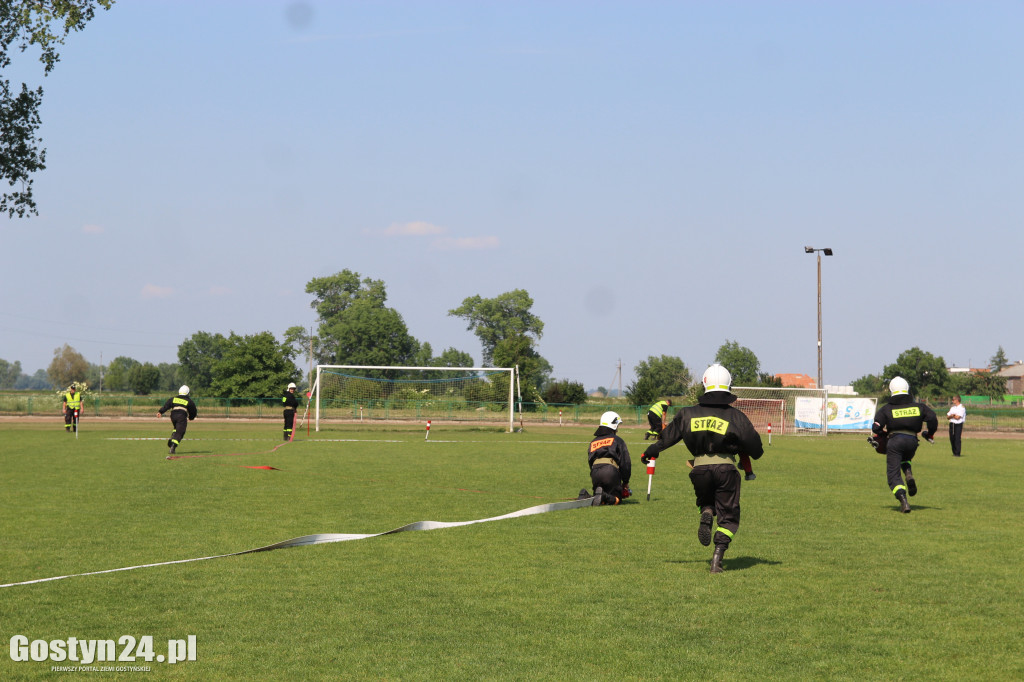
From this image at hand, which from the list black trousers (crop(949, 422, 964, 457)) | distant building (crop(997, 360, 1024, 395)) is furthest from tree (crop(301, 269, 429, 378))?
distant building (crop(997, 360, 1024, 395))

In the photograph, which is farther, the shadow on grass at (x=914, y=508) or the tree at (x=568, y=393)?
the tree at (x=568, y=393)

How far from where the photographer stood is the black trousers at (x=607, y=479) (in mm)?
14766

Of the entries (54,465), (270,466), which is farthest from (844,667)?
(54,465)

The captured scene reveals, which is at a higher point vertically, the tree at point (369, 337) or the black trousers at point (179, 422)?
the tree at point (369, 337)

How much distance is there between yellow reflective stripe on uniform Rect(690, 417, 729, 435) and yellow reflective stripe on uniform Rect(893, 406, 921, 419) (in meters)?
7.45

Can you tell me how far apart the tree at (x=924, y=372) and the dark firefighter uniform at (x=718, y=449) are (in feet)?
296

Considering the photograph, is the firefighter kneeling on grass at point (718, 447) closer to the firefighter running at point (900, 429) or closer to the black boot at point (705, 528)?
the black boot at point (705, 528)

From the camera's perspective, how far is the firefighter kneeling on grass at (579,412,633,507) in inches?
582

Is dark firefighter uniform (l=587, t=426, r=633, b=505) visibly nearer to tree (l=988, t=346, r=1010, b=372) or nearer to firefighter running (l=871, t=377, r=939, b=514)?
firefighter running (l=871, t=377, r=939, b=514)

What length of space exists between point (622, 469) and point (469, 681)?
964 cm

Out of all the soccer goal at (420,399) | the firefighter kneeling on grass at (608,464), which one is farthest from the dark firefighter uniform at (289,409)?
the firefighter kneeling on grass at (608,464)

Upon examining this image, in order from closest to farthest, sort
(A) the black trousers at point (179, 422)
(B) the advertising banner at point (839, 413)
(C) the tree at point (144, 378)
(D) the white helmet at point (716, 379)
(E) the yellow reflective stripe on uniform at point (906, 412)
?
(D) the white helmet at point (716, 379) < (E) the yellow reflective stripe on uniform at point (906, 412) < (A) the black trousers at point (179, 422) < (B) the advertising banner at point (839, 413) < (C) the tree at point (144, 378)

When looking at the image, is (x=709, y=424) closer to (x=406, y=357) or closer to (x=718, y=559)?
(x=718, y=559)

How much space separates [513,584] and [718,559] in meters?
2.09
